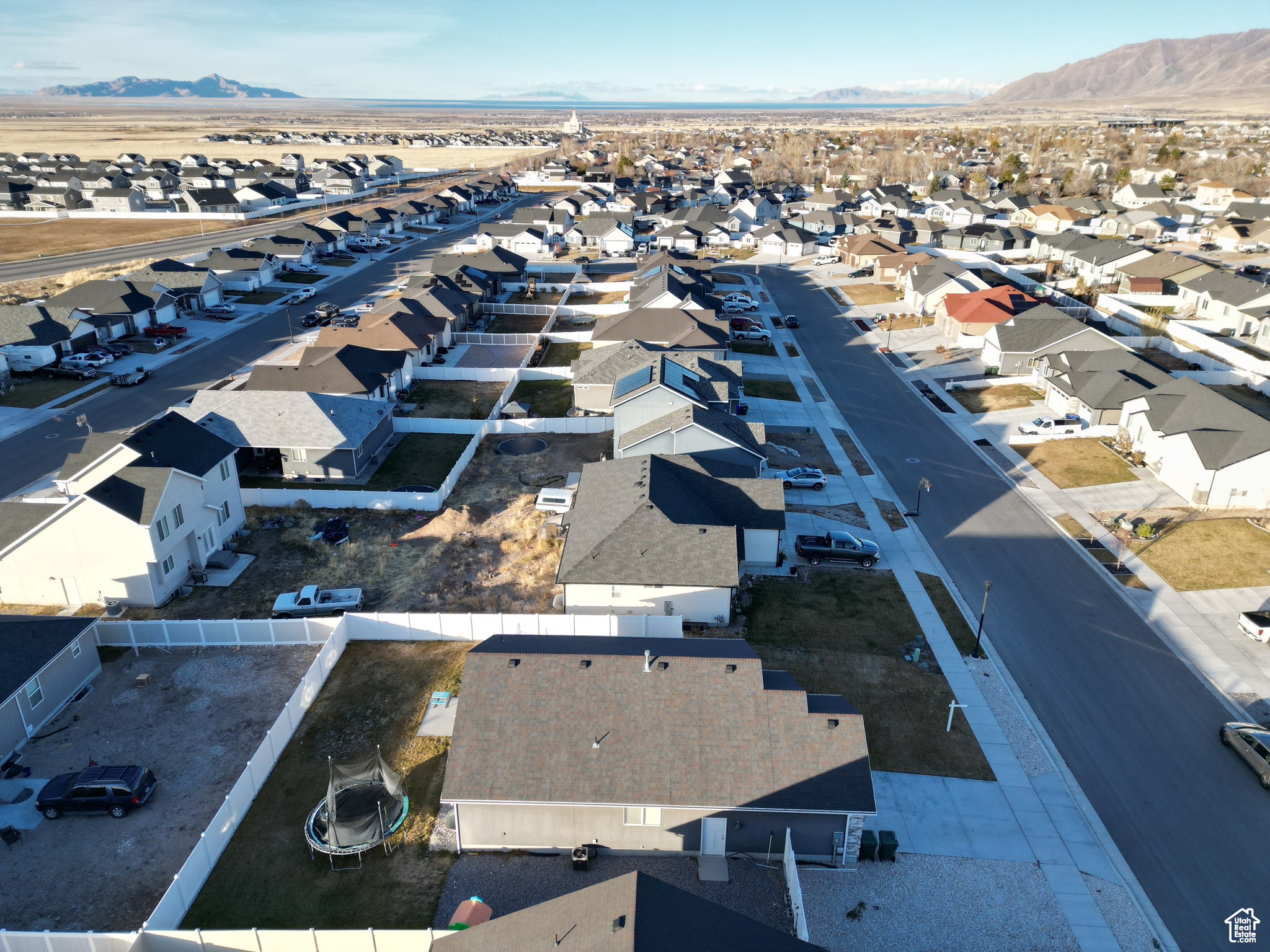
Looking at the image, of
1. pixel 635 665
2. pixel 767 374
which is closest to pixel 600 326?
pixel 767 374

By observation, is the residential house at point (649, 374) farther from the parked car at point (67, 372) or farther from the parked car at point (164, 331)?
the parked car at point (164, 331)

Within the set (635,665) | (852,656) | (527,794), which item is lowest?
(852,656)

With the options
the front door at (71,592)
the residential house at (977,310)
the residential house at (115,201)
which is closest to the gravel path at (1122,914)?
the front door at (71,592)

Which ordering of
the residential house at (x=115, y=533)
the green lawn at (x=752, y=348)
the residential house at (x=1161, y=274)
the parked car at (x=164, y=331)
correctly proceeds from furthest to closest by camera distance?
the residential house at (x=1161, y=274), the parked car at (x=164, y=331), the green lawn at (x=752, y=348), the residential house at (x=115, y=533)

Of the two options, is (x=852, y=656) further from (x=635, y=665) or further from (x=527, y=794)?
(x=527, y=794)

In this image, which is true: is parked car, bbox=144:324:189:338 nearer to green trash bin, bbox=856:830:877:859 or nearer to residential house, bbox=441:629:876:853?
residential house, bbox=441:629:876:853

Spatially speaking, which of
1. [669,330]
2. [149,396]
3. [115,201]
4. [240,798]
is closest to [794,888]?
[240,798]
